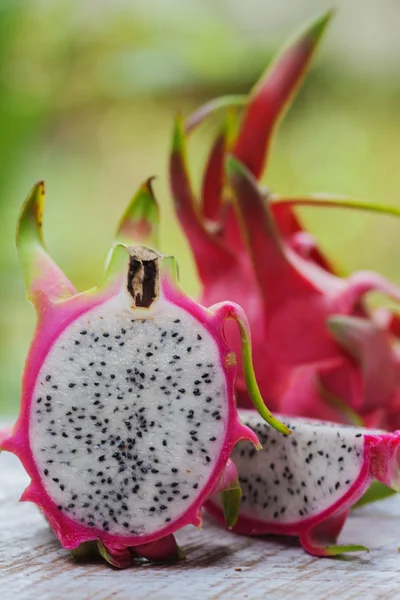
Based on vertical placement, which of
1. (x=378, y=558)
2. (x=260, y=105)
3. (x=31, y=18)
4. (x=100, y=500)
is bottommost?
(x=378, y=558)

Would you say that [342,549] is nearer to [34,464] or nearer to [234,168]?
[34,464]

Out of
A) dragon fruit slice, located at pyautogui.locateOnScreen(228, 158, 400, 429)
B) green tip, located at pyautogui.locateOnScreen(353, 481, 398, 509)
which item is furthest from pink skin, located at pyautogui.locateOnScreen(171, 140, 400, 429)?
green tip, located at pyautogui.locateOnScreen(353, 481, 398, 509)

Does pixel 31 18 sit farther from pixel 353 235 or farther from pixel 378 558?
pixel 378 558

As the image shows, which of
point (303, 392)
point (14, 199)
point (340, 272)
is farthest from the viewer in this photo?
point (14, 199)

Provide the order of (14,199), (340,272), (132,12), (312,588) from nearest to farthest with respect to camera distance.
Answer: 1. (312,588)
2. (340,272)
3. (14,199)
4. (132,12)

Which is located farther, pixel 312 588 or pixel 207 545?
pixel 207 545

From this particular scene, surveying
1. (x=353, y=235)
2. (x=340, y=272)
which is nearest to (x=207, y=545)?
(x=340, y=272)
